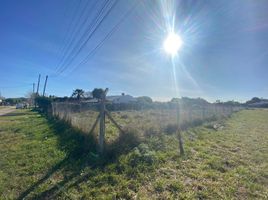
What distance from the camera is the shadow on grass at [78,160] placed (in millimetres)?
3938

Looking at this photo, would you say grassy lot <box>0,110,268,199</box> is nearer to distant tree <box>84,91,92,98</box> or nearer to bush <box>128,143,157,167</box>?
bush <box>128,143,157,167</box>

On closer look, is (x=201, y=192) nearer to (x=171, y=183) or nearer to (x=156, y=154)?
(x=171, y=183)

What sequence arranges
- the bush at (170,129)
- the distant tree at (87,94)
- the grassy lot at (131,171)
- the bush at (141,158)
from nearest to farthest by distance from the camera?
the grassy lot at (131,171) → the bush at (141,158) → the bush at (170,129) → the distant tree at (87,94)

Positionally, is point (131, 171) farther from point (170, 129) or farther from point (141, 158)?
point (170, 129)

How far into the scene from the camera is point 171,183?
4133mm

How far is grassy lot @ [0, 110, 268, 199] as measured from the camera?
149 inches

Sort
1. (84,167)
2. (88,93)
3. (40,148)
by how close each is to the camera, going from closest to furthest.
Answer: (84,167), (40,148), (88,93)

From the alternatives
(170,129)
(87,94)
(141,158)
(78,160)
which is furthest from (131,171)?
(87,94)

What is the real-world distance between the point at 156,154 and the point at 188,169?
1.16 metres

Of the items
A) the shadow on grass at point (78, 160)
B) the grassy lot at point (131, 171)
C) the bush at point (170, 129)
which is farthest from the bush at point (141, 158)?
the bush at point (170, 129)

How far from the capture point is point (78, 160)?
17.9 ft

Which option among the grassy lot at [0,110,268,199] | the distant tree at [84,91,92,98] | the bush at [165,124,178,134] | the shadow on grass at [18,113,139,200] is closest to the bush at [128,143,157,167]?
the grassy lot at [0,110,268,199]

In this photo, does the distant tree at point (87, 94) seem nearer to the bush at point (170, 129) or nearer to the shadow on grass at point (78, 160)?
the bush at point (170, 129)

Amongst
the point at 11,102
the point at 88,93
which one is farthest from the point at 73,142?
the point at 11,102
